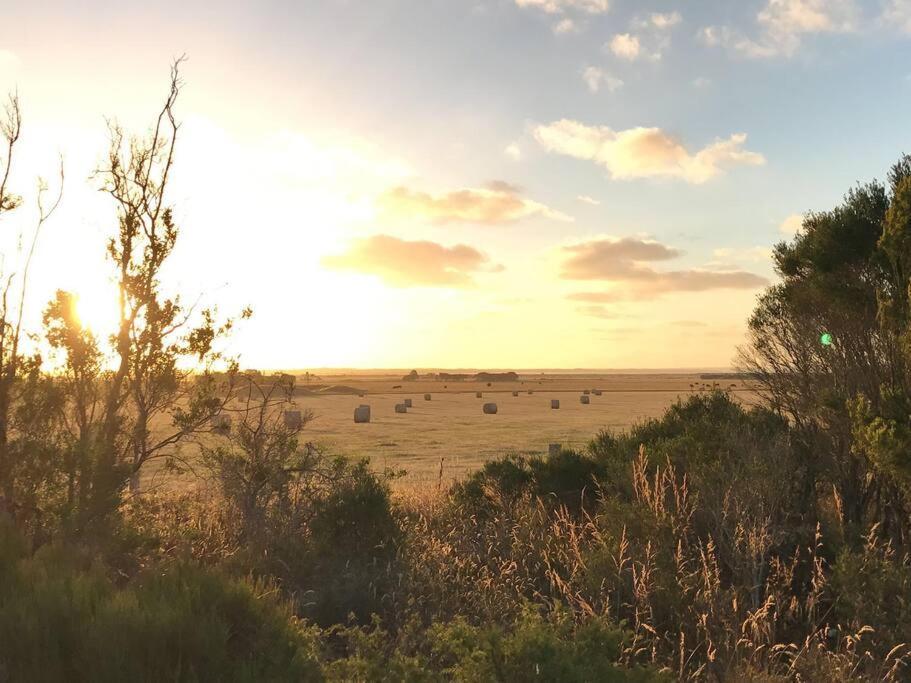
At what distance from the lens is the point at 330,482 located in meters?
8.85

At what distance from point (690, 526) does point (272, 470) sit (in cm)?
532

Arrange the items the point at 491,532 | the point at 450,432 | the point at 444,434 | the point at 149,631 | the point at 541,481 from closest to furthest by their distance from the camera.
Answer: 1. the point at 149,631
2. the point at 491,532
3. the point at 541,481
4. the point at 444,434
5. the point at 450,432

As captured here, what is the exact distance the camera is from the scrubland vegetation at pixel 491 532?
147 inches

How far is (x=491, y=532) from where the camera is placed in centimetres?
865

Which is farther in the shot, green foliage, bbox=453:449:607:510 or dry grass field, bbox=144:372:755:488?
dry grass field, bbox=144:372:755:488

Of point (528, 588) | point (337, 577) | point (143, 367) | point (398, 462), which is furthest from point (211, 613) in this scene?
point (398, 462)

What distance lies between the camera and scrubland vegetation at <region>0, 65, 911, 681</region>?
3742 mm

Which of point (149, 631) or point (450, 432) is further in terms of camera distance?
point (450, 432)

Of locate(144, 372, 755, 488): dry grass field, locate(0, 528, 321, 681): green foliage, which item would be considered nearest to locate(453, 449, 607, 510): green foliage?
locate(144, 372, 755, 488): dry grass field

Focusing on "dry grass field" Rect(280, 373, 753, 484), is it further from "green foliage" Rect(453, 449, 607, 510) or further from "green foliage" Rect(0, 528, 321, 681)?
"green foliage" Rect(0, 528, 321, 681)

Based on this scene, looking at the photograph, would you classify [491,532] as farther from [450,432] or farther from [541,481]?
[450,432]

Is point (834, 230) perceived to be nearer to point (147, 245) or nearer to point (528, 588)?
point (528, 588)

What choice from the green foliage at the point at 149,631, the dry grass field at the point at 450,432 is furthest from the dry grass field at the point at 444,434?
the green foliage at the point at 149,631

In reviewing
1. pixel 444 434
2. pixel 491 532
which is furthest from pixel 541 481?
pixel 444 434
